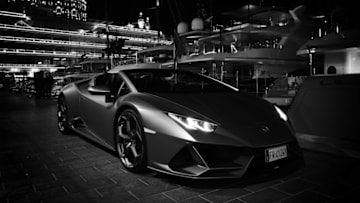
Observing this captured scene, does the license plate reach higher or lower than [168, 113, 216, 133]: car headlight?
lower

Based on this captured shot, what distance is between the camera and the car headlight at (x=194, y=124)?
2.44 metres

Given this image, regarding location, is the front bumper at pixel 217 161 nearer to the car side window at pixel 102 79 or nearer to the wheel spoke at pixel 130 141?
the wheel spoke at pixel 130 141

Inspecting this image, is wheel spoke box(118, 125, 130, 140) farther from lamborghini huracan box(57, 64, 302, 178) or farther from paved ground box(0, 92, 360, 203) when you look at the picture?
paved ground box(0, 92, 360, 203)

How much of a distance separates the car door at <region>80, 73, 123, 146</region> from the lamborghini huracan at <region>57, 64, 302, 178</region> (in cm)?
1

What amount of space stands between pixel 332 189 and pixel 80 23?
7871 cm

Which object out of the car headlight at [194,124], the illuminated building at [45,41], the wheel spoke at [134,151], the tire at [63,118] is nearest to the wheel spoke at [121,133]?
the wheel spoke at [134,151]

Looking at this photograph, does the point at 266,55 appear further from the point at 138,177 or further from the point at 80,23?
the point at 80,23

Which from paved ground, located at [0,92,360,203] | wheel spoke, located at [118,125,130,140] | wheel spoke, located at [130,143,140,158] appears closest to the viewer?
paved ground, located at [0,92,360,203]

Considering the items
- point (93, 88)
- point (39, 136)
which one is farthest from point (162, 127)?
point (39, 136)

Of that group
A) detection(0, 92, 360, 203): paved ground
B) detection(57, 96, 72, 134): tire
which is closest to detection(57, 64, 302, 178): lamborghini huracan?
detection(0, 92, 360, 203): paved ground

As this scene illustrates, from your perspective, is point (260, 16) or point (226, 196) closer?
point (226, 196)

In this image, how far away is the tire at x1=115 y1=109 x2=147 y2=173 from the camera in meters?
2.82

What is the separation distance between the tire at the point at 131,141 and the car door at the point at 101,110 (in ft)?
Result: 0.67

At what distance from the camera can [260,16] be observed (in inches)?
1326
